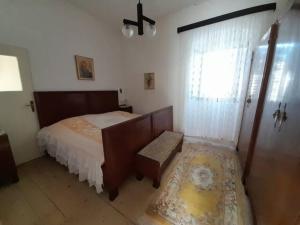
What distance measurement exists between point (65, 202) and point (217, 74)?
3049 millimetres

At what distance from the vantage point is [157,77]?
3270 millimetres

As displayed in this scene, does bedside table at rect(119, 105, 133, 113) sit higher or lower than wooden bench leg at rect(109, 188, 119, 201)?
higher

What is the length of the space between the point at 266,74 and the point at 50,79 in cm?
314

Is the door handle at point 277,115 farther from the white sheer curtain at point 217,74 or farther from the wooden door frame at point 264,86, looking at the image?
the white sheer curtain at point 217,74

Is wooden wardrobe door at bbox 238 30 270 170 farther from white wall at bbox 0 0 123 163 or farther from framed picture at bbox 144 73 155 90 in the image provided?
white wall at bbox 0 0 123 163

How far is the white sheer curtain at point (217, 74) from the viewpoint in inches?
86.1

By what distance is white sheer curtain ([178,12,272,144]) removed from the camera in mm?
2188

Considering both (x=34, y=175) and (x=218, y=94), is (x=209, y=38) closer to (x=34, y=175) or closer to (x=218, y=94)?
(x=218, y=94)

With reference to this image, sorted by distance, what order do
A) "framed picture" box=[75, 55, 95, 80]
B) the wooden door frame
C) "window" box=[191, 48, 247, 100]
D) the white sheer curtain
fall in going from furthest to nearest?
"framed picture" box=[75, 55, 95, 80] → "window" box=[191, 48, 247, 100] → the white sheer curtain → the wooden door frame

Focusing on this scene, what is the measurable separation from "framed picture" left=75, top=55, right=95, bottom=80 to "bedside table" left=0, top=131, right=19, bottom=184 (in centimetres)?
161

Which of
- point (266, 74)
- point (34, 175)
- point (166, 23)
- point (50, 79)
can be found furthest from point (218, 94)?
point (34, 175)

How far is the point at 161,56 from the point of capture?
10.2 feet

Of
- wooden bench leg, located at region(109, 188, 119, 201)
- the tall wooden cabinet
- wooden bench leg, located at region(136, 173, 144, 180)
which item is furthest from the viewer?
wooden bench leg, located at region(136, 173, 144, 180)

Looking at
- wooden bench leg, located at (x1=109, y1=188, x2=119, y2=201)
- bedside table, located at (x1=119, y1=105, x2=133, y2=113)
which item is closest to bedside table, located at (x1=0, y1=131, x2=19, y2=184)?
wooden bench leg, located at (x1=109, y1=188, x2=119, y2=201)
